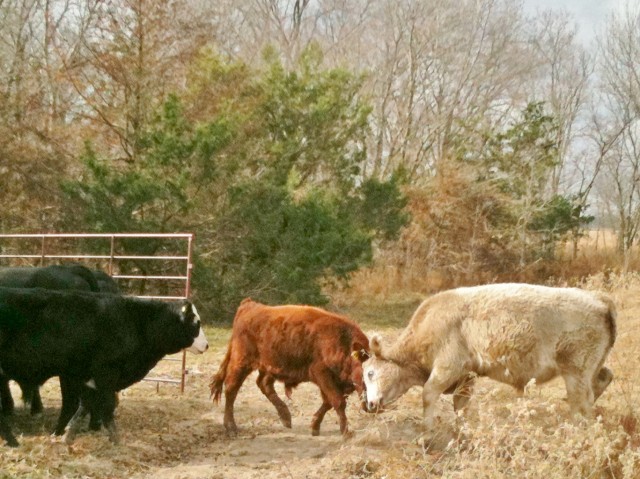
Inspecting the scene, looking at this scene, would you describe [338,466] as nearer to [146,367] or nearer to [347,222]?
[146,367]

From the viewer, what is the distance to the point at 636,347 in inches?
423

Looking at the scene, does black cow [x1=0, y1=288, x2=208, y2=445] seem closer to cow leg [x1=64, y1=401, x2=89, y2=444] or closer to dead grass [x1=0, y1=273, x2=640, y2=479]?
cow leg [x1=64, y1=401, x2=89, y2=444]

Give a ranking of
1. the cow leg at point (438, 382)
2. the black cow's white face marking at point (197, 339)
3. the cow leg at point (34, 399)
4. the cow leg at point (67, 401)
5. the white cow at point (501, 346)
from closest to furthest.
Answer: the white cow at point (501, 346), the cow leg at point (438, 382), the cow leg at point (67, 401), the black cow's white face marking at point (197, 339), the cow leg at point (34, 399)

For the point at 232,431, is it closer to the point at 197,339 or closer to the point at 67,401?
the point at 197,339

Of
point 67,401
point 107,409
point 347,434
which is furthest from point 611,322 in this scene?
point 67,401

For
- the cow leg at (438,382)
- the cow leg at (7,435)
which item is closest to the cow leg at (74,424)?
the cow leg at (7,435)

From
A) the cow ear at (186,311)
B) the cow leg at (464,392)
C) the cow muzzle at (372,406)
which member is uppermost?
the cow ear at (186,311)

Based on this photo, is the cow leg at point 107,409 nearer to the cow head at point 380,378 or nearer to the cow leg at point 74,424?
the cow leg at point 74,424

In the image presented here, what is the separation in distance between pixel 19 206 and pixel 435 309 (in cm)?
1237

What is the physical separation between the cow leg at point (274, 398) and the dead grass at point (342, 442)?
0.11 meters

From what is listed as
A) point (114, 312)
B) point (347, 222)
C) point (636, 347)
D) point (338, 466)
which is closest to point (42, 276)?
point (114, 312)

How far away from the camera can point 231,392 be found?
8.16 metres

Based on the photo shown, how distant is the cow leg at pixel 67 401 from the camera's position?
752 centimetres

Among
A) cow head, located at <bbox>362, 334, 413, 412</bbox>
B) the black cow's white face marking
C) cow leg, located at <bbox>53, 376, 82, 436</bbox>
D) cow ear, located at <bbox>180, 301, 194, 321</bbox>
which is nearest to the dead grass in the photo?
→ cow head, located at <bbox>362, 334, 413, 412</bbox>
